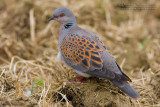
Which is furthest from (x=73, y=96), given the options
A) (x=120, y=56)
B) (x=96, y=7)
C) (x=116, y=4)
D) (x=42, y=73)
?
(x=116, y=4)

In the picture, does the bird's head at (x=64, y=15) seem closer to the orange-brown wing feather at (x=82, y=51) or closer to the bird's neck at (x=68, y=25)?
the bird's neck at (x=68, y=25)

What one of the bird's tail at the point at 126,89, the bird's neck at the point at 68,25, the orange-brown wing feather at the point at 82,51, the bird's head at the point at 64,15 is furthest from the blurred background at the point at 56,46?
the bird's head at the point at 64,15

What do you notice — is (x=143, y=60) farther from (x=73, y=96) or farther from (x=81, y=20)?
(x=73, y=96)

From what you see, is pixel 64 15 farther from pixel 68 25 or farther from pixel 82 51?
pixel 82 51

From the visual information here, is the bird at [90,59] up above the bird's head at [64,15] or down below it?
below

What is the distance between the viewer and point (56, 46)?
18.2 ft

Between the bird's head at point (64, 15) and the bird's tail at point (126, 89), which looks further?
the bird's head at point (64, 15)

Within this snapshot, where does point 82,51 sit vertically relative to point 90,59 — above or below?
above

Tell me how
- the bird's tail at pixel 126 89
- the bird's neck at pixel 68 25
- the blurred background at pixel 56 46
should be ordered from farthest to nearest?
the bird's neck at pixel 68 25, the blurred background at pixel 56 46, the bird's tail at pixel 126 89

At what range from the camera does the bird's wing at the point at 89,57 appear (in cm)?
339

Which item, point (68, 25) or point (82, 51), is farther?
point (68, 25)

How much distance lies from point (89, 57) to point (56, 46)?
2173 mm

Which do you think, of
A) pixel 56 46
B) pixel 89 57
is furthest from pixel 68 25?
pixel 56 46

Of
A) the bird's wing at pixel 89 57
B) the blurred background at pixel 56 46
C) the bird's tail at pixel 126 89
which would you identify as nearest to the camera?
the bird's tail at pixel 126 89
